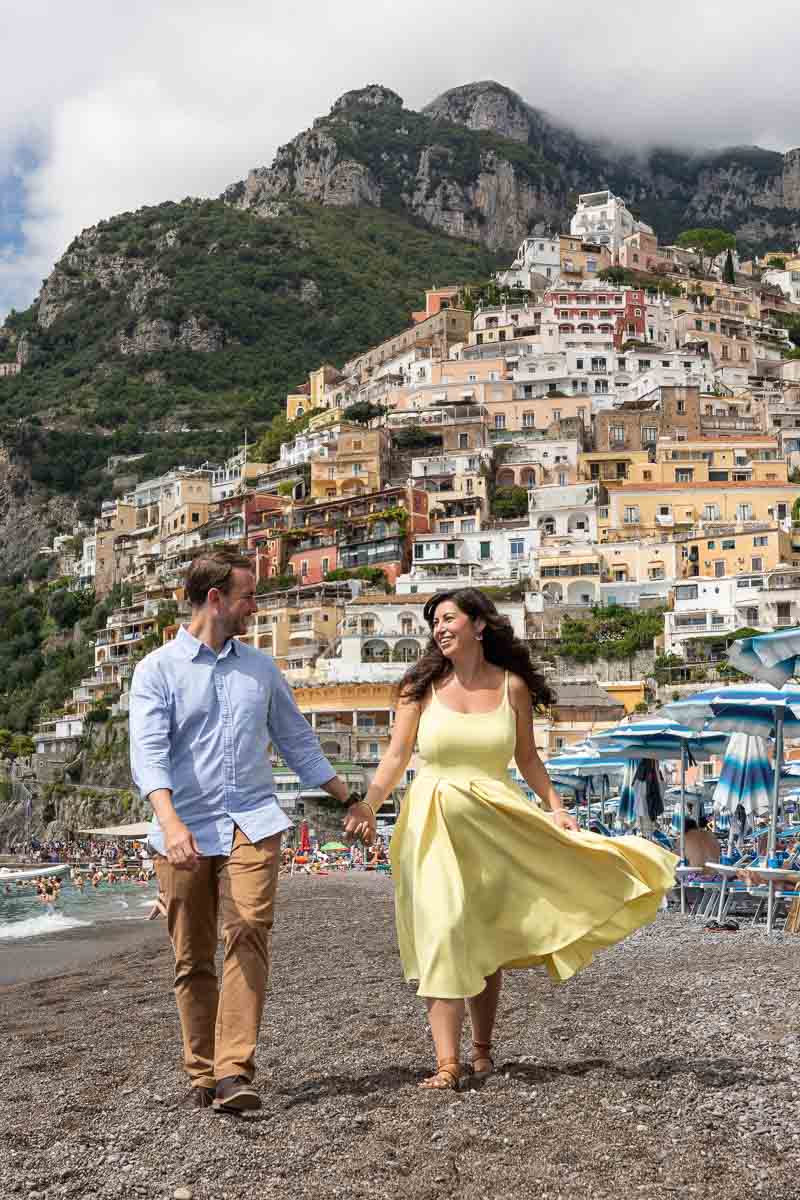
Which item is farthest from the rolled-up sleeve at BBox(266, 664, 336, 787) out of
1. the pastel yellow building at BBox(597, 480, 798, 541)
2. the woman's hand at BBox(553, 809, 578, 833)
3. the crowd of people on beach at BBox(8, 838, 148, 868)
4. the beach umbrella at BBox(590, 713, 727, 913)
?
the pastel yellow building at BBox(597, 480, 798, 541)

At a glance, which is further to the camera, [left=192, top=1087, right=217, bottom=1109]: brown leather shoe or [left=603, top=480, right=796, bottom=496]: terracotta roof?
[left=603, top=480, right=796, bottom=496]: terracotta roof

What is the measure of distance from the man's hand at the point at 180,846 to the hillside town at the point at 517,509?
37.4m

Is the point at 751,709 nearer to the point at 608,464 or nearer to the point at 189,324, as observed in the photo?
the point at 608,464

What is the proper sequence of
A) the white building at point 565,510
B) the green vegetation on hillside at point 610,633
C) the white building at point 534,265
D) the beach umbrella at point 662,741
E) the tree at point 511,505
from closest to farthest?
1. the beach umbrella at point 662,741
2. the green vegetation on hillside at point 610,633
3. the white building at point 565,510
4. the tree at point 511,505
5. the white building at point 534,265

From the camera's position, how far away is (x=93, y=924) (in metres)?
28.7

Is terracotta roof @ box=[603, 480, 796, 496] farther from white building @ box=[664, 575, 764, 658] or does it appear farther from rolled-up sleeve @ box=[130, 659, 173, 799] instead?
rolled-up sleeve @ box=[130, 659, 173, 799]

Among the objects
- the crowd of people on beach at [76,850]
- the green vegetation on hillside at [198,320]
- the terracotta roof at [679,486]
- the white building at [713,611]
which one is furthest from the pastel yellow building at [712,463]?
the green vegetation on hillside at [198,320]

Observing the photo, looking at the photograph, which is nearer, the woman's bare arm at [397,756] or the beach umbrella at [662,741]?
the woman's bare arm at [397,756]

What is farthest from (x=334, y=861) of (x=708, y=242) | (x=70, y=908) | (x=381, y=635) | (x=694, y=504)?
(x=708, y=242)

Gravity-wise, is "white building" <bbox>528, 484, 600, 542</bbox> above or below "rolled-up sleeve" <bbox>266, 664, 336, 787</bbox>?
above

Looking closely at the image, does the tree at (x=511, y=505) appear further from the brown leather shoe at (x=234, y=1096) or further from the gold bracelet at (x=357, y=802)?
the brown leather shoe at (x=234, y=1096)

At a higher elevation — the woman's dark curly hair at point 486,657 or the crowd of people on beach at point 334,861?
the woman's dark curly hair at point 486,657

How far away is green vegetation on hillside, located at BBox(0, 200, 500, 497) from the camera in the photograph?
12825 centimetres

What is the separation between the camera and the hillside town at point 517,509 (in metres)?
60.8
